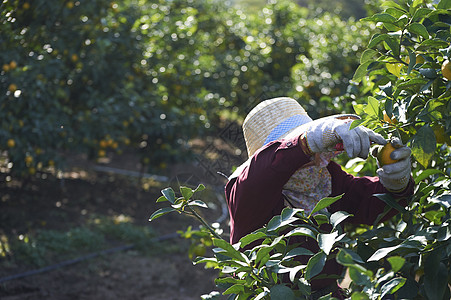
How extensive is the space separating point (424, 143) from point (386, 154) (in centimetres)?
13

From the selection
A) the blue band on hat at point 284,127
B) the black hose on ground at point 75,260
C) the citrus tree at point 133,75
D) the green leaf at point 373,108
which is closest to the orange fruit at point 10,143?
the citrus tree at point 133,75

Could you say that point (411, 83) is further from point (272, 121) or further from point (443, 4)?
point (272, 121)

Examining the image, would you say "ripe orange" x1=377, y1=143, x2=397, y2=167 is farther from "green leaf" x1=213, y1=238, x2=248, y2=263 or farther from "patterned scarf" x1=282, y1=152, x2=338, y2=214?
"green leaf" x1=213, y1=238, x2=248, y2=263

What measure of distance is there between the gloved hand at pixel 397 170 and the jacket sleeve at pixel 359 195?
0.14m

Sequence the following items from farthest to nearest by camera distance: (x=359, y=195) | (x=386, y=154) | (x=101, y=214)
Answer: (x=101, y=214) → (x=359, y=195) → (x=386, y=154)

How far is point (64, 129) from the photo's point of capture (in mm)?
4492

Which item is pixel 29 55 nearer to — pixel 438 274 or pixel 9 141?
pixel 9 141

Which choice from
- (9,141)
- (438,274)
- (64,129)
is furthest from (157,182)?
(438,274)

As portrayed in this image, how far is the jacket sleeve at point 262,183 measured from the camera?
1.48 metres

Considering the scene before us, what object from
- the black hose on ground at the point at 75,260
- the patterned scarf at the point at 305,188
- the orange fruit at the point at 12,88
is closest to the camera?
the patterned scarf at the point at 305,188

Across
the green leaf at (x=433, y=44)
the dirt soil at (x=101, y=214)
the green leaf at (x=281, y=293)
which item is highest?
the green leaf at (x=433, y=44)

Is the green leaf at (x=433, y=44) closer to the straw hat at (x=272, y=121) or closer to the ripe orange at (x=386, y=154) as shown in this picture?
the ripe orange at (x=386, y=154)

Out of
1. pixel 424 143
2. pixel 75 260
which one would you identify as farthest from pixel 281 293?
pixel 75 260

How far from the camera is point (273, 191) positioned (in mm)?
1536
